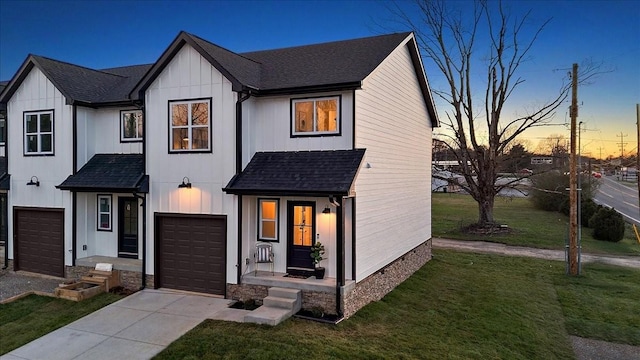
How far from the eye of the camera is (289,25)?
26531mm

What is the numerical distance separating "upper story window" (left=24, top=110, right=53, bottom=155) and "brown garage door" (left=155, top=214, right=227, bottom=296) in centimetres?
501

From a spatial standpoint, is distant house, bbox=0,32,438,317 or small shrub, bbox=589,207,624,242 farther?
small shrub, bbox=589,207,624,242

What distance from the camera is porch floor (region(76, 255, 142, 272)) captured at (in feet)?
36.7

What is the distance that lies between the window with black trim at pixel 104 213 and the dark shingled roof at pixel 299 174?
5.35 m

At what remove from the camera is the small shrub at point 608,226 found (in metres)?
22.3

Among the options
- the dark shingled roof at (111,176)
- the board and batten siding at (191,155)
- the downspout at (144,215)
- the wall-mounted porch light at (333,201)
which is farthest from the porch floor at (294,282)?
the dark shingled roof at (111,176)

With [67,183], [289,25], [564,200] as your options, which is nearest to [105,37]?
[289,25]

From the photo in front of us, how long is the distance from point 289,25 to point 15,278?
20946 mm

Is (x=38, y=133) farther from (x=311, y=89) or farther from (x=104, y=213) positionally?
(x=311, y=89)

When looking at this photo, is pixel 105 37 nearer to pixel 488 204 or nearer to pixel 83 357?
pixel 83 357

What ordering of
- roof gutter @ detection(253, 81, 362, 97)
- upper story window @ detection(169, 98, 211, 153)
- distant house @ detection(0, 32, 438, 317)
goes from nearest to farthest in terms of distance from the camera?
roof gutter @ detection(253, 81, 362, 97)
distant house @ detection(0, 32, 438, 317)
upper story window @ detection(169, 98, 211, 153)

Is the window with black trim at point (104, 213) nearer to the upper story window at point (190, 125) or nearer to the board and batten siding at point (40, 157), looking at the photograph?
the board and batten siding at point (40, 157)

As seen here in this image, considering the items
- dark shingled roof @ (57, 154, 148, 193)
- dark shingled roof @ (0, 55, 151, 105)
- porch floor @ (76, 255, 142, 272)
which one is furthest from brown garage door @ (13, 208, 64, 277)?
dark shingled roof @ (0, 55, 151, 105)

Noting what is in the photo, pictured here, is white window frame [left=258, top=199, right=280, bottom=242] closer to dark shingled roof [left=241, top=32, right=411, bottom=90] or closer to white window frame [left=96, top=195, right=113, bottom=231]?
dark shingled roof [left=241, top=32, right=411, bottom=90]
